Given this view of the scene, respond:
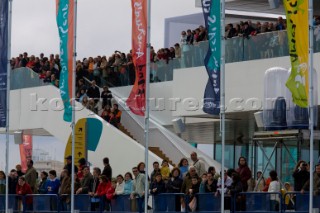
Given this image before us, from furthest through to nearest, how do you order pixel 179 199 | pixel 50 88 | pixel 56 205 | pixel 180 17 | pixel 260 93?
1. pixel 180 17
2. pixel 50 88
3. pixel 260 93
4. pixel 56 205
5. pixel 179 199

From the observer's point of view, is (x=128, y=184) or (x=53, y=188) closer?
(x=128, y=184)

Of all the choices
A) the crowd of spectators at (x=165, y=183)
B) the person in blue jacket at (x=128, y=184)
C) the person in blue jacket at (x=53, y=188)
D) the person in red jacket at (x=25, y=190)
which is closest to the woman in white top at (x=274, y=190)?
the crowd of spectators at (x=165, y=183)

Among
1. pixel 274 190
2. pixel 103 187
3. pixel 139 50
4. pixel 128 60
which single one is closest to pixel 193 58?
pixel 128 60

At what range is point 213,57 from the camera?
33.8 meters

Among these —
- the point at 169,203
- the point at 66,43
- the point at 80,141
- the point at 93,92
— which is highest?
the point at 66,43

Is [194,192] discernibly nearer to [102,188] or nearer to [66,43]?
[102,188]

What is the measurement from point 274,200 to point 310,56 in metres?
3.65

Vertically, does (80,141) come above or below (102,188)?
above

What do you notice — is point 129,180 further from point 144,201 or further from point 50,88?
point 50,88

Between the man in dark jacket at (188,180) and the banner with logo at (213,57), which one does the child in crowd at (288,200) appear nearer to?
the man in dark jacket at (188,180)

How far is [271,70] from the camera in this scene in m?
41.0

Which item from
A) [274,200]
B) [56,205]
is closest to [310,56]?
[274,200]

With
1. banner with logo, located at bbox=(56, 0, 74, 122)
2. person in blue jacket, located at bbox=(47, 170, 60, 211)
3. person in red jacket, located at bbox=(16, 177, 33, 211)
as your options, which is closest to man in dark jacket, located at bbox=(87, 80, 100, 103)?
person in red jacket, located at bbox=(16, 177, 33, 211)

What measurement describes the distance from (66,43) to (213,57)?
18.4 feet
